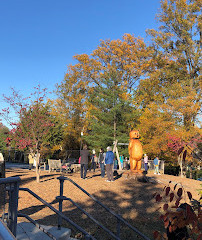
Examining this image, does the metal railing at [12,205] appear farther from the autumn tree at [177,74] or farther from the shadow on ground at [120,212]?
the autumn tree at [177,74]

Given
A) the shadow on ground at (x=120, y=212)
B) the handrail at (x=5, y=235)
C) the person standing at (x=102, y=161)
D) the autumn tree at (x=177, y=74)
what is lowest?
the shadow on ground at (x=120, y=212)

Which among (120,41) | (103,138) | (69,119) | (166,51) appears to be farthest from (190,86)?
(69,119)

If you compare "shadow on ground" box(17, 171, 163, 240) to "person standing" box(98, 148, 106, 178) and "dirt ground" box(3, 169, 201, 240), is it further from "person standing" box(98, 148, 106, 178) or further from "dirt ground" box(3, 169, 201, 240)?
"person standing" box(98, 148, 106, 178)

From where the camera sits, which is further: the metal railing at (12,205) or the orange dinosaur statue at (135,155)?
the orange dinosaur statue at (135,155)

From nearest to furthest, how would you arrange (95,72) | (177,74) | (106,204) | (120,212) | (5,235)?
(5,235), (120,212), (106,204), (177,74), (95,72)

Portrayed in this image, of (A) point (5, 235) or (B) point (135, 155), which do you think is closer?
(A) point (5, 235)

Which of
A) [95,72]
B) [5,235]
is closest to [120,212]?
[5,235]

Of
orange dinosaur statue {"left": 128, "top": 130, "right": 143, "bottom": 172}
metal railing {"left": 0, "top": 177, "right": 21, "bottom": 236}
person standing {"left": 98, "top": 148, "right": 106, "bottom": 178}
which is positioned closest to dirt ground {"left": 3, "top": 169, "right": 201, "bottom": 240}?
orange dinosaur statue {"left": 128, "top": 130, "right": 143, "bottom": 172}

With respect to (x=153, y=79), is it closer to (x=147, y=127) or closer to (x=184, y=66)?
(x=184, y=66)

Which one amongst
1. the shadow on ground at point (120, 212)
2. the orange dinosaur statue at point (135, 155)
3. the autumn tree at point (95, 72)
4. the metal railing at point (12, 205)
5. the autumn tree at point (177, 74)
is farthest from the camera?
the autumn tree at point (95, 72)

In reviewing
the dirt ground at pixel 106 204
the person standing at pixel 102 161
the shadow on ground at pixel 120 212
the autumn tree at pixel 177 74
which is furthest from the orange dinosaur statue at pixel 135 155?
the autumn tree at pixel 177 74

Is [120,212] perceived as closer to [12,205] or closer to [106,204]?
[106,204]

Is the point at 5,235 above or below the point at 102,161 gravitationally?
above

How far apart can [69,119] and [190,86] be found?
17394 mm
